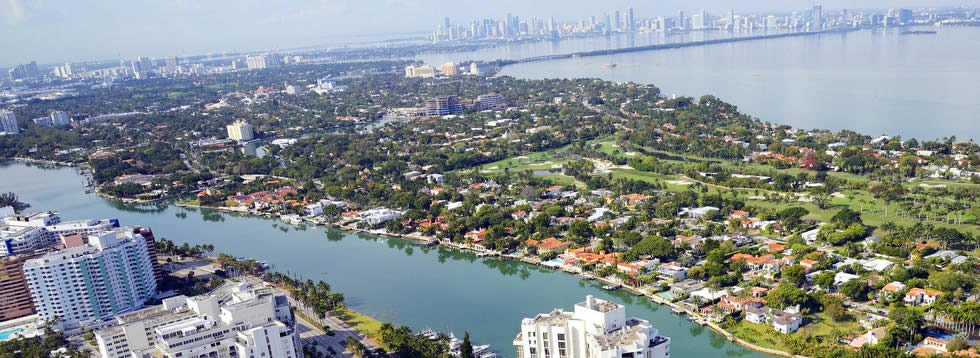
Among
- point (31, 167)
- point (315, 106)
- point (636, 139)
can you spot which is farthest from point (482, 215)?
point (315, 106)

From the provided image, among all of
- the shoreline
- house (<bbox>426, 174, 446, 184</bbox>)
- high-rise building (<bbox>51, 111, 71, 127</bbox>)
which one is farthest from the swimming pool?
high-rise building (<bbox>51, 111, 71, 127</bbox>)

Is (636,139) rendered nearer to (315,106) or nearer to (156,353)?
Result: (156,353)

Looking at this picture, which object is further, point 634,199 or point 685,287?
point 634,199

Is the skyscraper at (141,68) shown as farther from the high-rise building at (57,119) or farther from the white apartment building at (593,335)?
the white apartment building at (593,335)

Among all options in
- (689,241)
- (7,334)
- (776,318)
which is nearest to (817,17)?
(689,241)

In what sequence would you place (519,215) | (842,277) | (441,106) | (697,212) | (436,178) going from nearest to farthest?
(842,277), (697,212), (519,215), (436,178), (441,106)

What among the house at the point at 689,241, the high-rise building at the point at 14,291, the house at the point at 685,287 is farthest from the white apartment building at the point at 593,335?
the high-rise building at the point at 14,291

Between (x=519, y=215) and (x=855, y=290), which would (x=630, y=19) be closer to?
(x=519, y=215)
